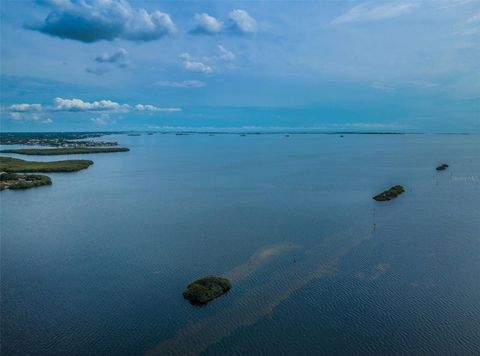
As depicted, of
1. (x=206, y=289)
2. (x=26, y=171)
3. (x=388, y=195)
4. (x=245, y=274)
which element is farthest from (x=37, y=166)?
(x=206, y=289)

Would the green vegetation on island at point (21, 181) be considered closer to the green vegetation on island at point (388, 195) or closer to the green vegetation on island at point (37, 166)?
the green vegetation on island at point (37, 166)

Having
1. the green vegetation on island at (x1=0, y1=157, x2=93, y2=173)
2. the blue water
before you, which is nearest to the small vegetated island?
the green vegetation on island at (x1=0, y1=157, x2=93, y2=173)

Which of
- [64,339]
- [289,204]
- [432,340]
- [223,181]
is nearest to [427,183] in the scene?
[289,204]

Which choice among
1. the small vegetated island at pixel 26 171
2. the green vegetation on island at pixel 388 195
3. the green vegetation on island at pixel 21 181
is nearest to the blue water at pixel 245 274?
the green vegetation on island at pixel 388 195

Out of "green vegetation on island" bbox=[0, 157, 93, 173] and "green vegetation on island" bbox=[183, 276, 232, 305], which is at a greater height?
"green vegetation on island" bbox=[0, 157, 93, 173]

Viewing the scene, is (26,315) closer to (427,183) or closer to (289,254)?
(289,254)

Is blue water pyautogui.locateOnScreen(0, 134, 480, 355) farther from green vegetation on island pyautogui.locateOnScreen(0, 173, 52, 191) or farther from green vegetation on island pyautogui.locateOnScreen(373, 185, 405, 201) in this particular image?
green vegetation on island pyautogui.locateOnScreen(0, 173, 52, 191)

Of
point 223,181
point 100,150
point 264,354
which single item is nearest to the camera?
point 264,354
